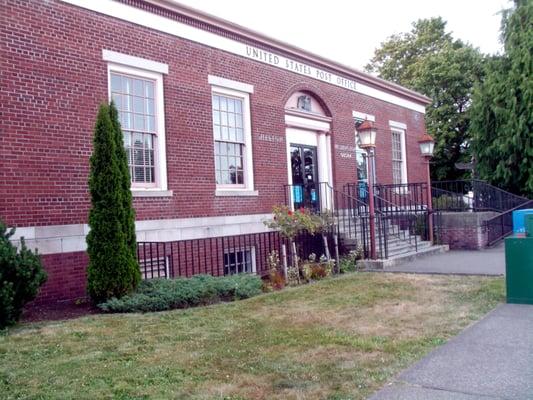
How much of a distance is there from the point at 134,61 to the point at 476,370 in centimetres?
821

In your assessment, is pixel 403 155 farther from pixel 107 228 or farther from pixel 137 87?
pixel 107 228

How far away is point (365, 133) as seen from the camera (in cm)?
1213

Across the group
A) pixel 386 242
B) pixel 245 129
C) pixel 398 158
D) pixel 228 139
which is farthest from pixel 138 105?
pixel 398 158

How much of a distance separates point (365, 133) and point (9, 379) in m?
9.14

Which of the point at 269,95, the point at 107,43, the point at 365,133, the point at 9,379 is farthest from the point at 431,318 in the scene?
the point at 269,95

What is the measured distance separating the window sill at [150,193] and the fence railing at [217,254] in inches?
36.6

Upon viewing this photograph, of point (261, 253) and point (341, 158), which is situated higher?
point (341, 158)

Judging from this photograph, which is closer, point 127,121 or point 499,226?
point 127,121

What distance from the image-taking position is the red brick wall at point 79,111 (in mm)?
8555

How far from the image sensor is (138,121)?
1048 cm

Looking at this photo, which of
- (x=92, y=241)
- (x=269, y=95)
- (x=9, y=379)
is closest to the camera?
(x=9, y=379)

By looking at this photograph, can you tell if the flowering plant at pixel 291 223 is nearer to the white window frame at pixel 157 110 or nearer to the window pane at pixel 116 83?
the white window frame at pixel 157 110

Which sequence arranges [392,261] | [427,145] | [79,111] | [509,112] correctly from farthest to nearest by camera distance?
[509,112] → [427,145] → [392,261] → [79,111]

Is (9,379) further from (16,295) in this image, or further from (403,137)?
(403,137)
